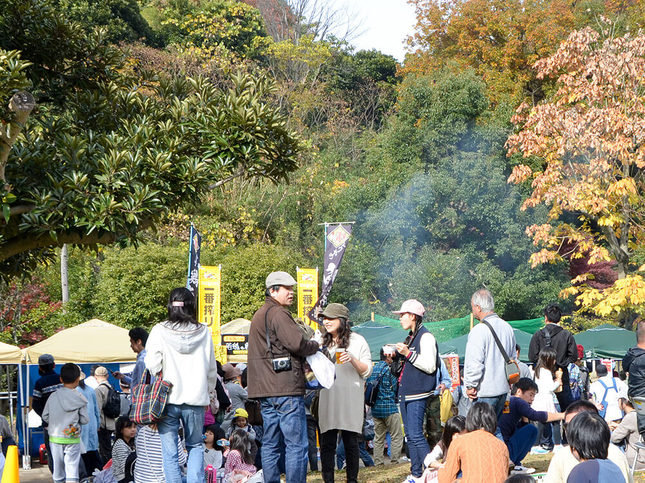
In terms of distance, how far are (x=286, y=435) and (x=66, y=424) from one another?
380 centimetres

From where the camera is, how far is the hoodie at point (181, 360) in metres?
5.94

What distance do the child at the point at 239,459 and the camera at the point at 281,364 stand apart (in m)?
2.34

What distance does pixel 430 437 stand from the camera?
8.48m

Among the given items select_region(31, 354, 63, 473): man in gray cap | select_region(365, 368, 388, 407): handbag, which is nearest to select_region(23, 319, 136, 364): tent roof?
select_region(31, 354, 63, 473): man in gray cap

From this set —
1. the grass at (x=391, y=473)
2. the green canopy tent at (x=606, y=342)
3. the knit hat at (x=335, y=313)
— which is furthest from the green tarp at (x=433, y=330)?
the knit hat at (x=335, y=313)

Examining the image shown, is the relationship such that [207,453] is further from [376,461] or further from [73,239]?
[376,461]

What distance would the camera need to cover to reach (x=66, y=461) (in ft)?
28.9

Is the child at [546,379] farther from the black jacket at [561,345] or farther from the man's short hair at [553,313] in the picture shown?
the man's short hair at [553,313]

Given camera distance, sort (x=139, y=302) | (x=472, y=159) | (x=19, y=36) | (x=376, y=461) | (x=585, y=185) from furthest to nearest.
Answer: (x=472, y=159), (x=139, y=302), (x=585, y=185), (x=376, y=461), (x=19, y=36)

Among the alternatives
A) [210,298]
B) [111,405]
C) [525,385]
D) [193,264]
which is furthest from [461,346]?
[525,385]

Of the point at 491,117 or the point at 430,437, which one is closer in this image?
the point at 430,437

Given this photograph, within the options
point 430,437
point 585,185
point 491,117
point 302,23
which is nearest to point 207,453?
point 430,437

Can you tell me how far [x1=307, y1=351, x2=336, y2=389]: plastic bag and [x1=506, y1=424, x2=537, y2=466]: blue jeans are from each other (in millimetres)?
2548

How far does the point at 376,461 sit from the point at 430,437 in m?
2.99
